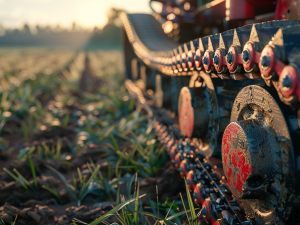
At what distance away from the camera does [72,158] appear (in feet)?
11.3

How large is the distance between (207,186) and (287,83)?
1.07m

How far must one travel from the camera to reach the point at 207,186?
1.92m

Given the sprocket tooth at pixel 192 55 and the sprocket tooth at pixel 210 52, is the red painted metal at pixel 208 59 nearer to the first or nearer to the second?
the sprocket tooth at pixel 210 52

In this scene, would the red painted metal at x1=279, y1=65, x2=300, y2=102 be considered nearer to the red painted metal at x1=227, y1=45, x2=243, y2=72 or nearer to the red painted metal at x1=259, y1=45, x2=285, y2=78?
the red painted metal at x1=259, y1=45, x2=285, y2=78

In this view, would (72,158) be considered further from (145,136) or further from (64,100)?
(64,100)

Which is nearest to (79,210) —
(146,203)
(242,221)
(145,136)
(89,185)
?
(89,185)

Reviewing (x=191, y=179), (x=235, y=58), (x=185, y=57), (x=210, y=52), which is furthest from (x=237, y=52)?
(x=191, y=179)

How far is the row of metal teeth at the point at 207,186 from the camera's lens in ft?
5.39

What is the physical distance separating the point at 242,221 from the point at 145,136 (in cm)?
208

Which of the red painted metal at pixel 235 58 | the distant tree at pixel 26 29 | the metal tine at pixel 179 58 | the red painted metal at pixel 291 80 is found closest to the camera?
the red painted metal at pixel 291 80

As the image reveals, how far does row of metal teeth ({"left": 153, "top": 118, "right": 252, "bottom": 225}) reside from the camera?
1643 mm

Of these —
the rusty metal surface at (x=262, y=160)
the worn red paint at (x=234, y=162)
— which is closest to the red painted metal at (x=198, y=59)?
the rusty metal surface at (x=262, y=160)

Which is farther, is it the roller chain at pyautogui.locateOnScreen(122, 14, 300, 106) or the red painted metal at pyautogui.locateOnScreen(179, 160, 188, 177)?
the red painted metal at pyautogui.locateOnScreen(179, 160, 188, 177)

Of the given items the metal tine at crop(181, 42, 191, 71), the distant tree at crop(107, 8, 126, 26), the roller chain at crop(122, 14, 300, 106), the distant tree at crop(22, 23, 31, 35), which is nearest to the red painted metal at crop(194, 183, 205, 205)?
the roller chain at crop(122, 14, 300, 106)
